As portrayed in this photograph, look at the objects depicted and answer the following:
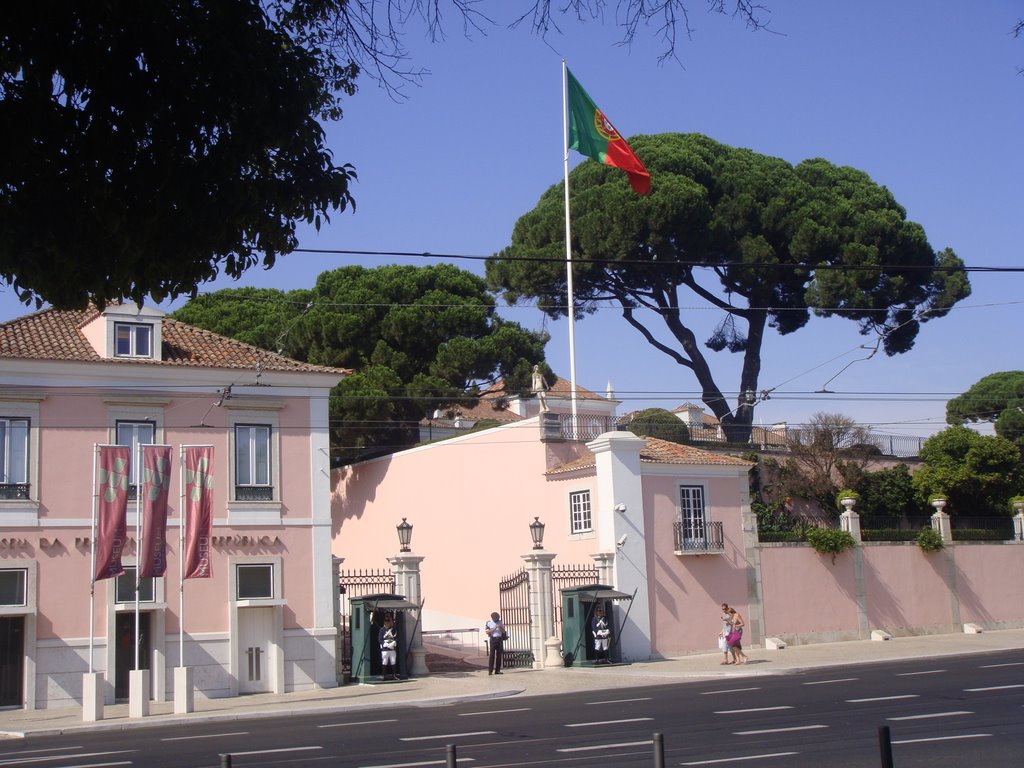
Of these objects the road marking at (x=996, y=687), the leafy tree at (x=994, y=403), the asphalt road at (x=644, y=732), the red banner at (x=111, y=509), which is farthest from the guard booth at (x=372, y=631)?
the leafy tree at (x=994, y=403)

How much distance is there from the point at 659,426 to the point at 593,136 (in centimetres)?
1107

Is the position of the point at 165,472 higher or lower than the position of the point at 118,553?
higher

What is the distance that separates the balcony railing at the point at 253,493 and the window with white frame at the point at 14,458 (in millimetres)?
4580

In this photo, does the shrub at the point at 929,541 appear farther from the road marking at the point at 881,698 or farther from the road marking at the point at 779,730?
the road marking at the point at 779,730

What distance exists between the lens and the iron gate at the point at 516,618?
1172 inches

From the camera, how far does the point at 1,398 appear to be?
25.3 metres

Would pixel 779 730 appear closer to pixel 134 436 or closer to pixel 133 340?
pixel 134 436

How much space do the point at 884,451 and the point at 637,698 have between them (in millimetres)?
27019

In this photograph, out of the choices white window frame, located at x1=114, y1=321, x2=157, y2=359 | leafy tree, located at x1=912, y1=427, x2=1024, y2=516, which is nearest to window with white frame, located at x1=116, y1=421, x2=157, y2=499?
white window frame, located at x1=114, y1=321, x2=157, y2=359

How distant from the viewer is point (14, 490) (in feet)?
82.9

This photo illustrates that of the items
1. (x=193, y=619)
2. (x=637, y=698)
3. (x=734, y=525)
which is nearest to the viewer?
(x=637, y=698)

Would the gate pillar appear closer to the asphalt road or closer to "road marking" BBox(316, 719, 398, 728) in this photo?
the asphalt road

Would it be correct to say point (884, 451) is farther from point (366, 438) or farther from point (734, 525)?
point (366, 438)

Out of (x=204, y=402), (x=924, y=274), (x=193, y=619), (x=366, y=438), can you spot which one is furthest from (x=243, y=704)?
(x=924, y=274)
